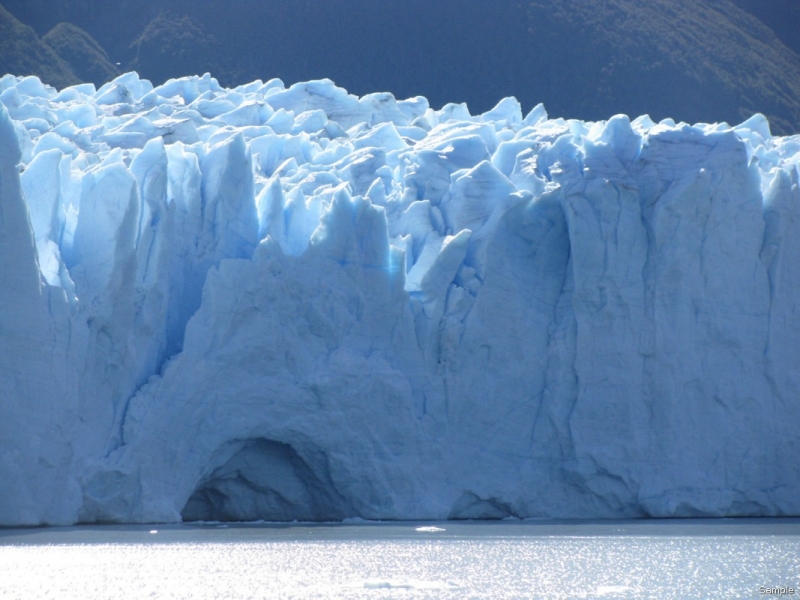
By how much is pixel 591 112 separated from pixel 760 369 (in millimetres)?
22496

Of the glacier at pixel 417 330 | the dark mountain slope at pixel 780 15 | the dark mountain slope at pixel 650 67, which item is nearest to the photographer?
the glacier at pixel 417 330

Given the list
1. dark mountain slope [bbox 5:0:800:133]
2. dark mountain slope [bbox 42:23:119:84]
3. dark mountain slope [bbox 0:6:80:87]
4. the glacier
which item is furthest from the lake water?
dark mountain slope [bbox 5:0:800:133]

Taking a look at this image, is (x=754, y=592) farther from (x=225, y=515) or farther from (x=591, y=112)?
(x=591, y=112)

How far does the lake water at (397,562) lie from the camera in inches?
387

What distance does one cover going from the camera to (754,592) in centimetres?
970

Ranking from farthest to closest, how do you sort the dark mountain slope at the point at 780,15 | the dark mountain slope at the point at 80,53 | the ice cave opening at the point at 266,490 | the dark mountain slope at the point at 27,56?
the dark mountain slope at the point at 780,15
the dark mountain slope at the point at 80,53
the dark mountain slope at the point at 27,56
the ice cave opening at the point at 266,490

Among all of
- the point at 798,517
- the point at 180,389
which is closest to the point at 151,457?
the point at 180,389

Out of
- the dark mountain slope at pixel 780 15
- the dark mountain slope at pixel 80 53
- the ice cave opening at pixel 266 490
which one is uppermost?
the dark mountain slope at pixel 780 15

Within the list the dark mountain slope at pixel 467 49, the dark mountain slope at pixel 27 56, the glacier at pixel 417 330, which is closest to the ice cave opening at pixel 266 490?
the glacier at pixel 417 330

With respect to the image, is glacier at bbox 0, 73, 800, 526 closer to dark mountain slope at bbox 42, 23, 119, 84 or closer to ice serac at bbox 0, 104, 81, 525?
ice serac at bbox 0, 104, 81, 525

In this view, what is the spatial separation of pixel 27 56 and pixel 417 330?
19.9m

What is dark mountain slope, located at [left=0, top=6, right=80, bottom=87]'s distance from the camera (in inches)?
1177

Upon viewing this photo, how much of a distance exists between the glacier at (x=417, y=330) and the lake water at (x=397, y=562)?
36.0 inches

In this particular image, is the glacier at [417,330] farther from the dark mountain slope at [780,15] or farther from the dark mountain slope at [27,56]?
the dark mountain slope at [780,15]
